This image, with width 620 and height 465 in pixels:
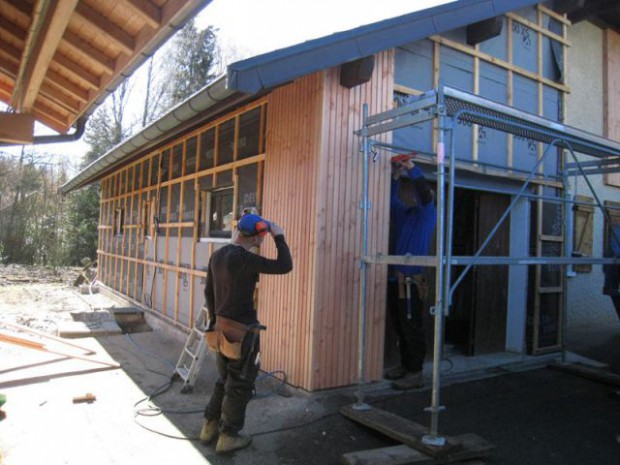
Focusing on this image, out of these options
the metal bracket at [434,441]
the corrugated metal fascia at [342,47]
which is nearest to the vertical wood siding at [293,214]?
the corrugated metal fascia at [342,47]

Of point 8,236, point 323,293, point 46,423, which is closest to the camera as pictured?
point 46,423

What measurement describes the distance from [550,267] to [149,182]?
23.5ft

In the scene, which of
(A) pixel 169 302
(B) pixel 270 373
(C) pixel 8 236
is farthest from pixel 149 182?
(C) pixel 8 236

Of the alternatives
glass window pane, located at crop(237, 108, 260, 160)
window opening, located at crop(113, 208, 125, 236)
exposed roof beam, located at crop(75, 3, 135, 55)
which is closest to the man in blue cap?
exposed roof beam, located at crop(75, 3, 135, 55)

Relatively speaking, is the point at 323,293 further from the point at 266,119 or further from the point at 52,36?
the point at 52,36

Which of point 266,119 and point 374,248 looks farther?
point 266,119

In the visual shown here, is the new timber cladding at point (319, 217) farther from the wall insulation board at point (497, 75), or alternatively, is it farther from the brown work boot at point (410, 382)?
the wall insulation board at point (497, 75)

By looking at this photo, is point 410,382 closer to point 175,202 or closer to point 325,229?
point 325,229

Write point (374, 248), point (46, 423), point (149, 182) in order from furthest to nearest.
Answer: point (149, 182) < point (374, 248) < point (46, 423)

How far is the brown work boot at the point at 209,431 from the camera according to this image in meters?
3.55

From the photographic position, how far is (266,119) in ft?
18.1

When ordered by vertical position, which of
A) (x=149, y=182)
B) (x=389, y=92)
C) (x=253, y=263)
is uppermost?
(x=389, y=92)

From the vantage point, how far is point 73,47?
409cm

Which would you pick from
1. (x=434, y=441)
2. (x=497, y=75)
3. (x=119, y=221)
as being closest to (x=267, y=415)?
(x=434, y=441)
